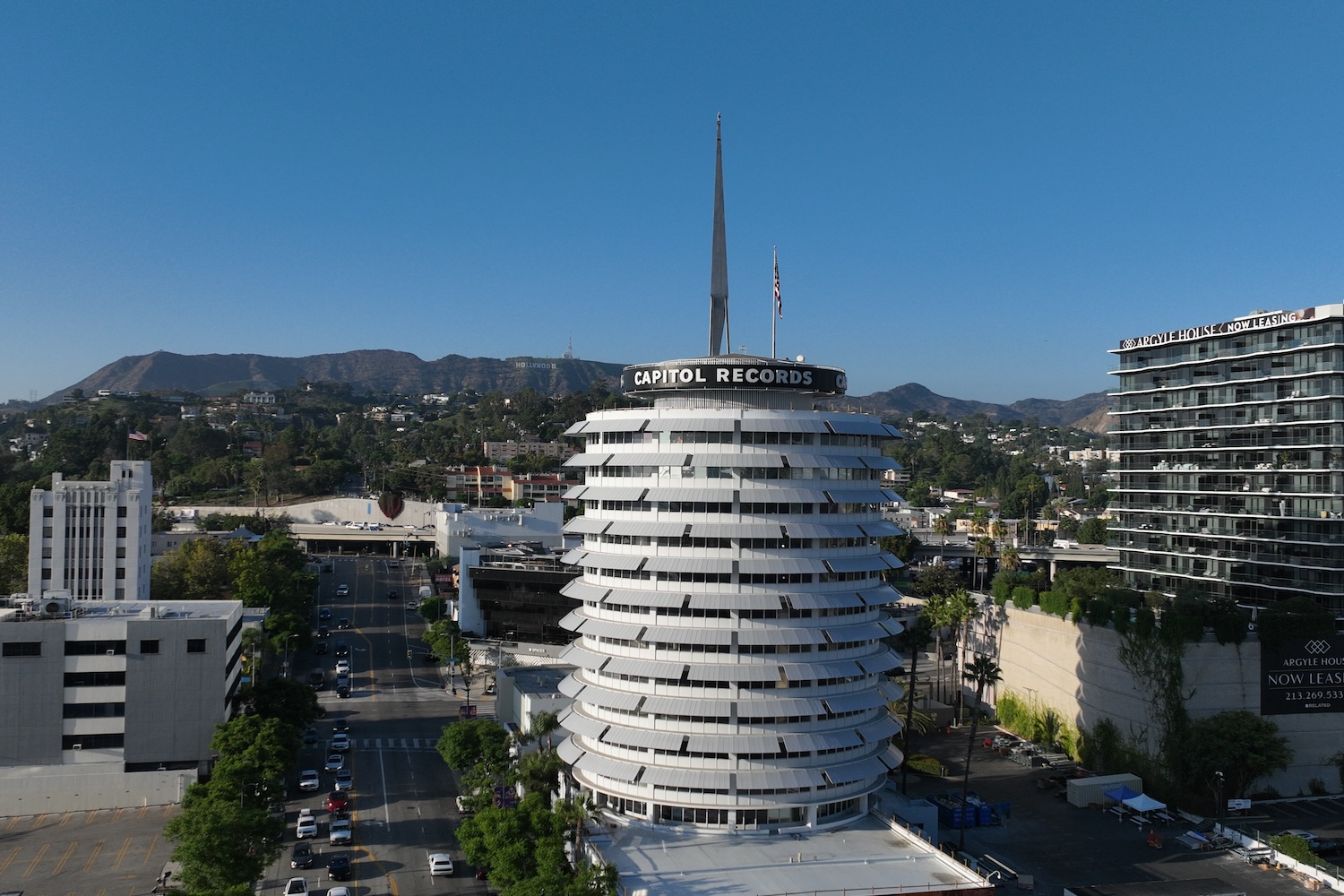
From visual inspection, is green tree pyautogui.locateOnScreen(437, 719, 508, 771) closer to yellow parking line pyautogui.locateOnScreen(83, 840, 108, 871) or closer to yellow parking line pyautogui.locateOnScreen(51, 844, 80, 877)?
yellow parking line pyautogui.locateOnScreen(83, 840, 108, 871)

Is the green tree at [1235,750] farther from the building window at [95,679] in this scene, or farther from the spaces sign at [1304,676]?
the building window at [95,679]

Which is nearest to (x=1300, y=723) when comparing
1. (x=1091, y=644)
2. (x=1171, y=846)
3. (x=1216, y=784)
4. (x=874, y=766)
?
(x=1216, y=784)

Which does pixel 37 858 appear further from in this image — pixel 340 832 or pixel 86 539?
pixel 86 539

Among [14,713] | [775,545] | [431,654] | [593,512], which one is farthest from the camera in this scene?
[431,654]

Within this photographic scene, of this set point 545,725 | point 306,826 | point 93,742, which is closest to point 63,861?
point 93,742

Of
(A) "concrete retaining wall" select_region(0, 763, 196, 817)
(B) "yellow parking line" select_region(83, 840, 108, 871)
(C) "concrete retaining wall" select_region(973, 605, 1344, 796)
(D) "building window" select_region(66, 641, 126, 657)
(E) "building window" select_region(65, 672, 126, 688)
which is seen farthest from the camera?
(C) "concrete retaining wall" select_region(973, 605, 1344, 796)

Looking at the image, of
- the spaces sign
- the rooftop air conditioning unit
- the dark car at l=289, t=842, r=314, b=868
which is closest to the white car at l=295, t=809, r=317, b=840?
the dark car at l=289, t=842, r=314, b=868

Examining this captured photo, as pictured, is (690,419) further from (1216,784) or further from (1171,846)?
(1216,784)
